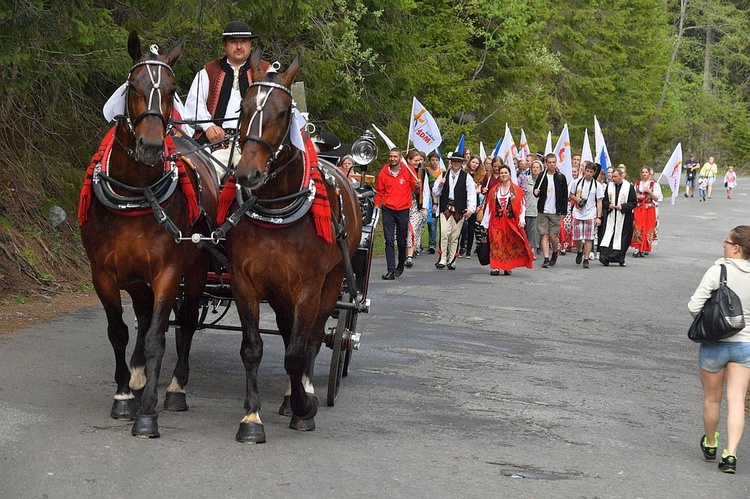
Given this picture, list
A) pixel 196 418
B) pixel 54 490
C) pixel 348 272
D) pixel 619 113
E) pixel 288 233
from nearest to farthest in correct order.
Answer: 1. pixel 54 490
2. pixel 288 233
3. pixel 196 418
4. pixel 348 272
5. pixel 619 113

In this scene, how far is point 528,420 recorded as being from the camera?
8547 mm

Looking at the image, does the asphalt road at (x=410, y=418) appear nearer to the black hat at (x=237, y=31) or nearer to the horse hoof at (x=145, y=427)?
the horse hoof at (x=145, y=427)

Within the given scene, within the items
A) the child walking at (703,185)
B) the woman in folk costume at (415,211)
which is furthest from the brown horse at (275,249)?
the child walking at (703,185)

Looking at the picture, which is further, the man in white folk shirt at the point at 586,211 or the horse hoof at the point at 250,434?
the man in white folk shirt at the point at 586,211

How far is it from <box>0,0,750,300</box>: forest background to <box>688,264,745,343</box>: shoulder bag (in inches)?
154

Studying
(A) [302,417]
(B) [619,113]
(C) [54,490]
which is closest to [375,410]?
(A) [302,417]

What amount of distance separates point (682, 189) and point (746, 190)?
3.24 metres

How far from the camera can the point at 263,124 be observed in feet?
23.1

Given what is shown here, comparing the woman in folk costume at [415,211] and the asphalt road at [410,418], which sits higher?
the woman in folk costume at [415,211]

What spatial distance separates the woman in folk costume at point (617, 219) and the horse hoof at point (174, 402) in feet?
51.2

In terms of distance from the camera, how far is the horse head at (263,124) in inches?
269

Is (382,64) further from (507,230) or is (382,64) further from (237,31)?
(237,31)

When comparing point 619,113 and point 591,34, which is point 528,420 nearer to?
point 591,34

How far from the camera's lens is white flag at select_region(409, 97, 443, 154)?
22.8m
